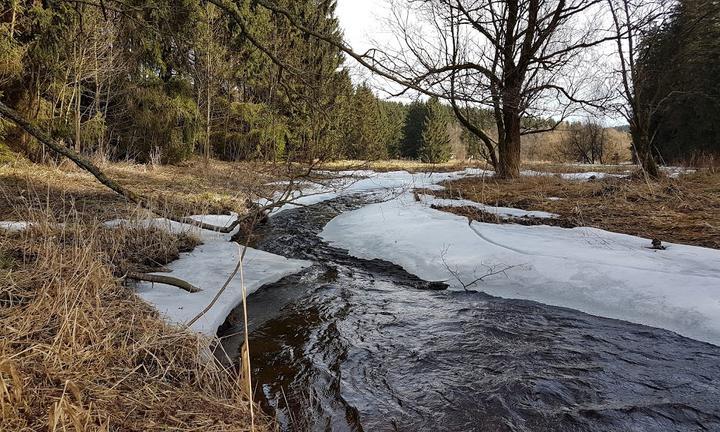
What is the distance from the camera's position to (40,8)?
9.76m

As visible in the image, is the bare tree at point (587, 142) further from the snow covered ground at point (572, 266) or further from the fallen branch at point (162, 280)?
the fallen branch at point (162, 280)

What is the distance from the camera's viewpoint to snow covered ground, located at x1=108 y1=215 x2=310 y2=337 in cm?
324

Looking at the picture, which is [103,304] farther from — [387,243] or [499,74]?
[499,74]

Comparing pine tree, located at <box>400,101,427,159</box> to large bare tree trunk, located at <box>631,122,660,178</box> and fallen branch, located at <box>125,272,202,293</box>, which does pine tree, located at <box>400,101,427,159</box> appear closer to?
large bare tree trunk, located at <box>631,122,660,178</box>

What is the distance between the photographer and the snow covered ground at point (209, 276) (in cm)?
324

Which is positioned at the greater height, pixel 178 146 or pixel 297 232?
pixel 178 146

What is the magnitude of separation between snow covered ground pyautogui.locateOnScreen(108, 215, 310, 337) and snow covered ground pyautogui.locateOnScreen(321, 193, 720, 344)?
1.43 meters

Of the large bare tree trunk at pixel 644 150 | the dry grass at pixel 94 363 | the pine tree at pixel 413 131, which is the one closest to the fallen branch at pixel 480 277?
the dry grass at pixel 94 363

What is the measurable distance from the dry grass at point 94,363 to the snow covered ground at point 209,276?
0.40 meters

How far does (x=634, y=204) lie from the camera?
6.58 metres

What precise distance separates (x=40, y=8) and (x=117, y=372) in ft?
38.4

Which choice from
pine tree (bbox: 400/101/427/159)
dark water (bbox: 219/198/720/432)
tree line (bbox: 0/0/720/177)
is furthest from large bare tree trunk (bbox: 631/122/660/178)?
pine tree (bbox: 400/101/427/159)

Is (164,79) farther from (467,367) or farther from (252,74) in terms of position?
(467,367)

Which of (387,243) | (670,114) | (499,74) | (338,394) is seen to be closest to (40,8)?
(387,243)
